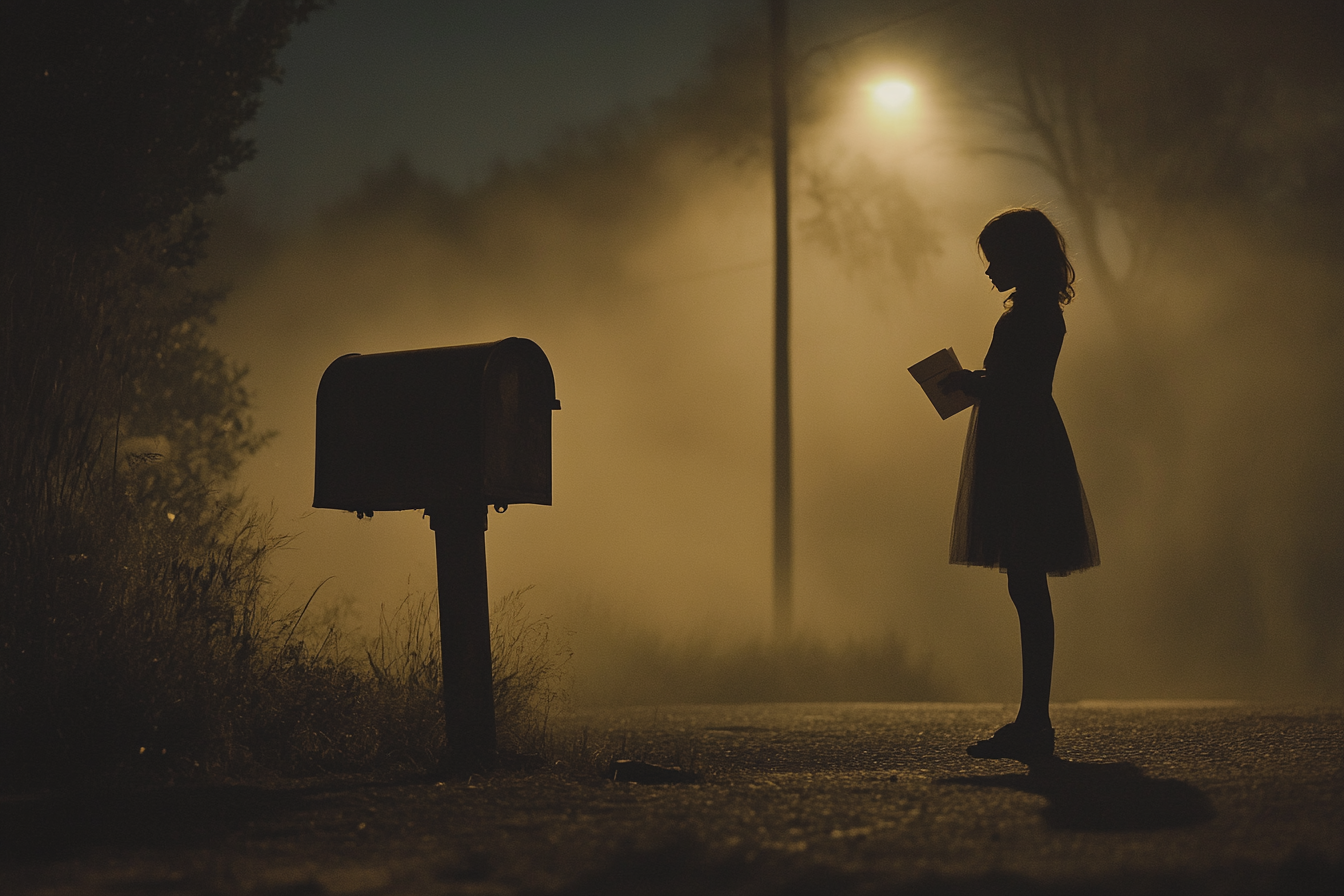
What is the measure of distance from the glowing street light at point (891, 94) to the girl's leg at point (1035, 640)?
9.15m

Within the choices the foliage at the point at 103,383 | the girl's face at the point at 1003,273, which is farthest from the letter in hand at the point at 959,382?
the foliage at the point at 103,383

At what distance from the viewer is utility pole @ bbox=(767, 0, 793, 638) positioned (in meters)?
11.7

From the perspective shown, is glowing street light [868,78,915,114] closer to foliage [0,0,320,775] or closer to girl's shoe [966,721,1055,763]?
foliage [0,0,320,775]

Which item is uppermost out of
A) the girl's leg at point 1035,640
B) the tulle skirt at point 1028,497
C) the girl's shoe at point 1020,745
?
the tulle skirt at point 1028,497

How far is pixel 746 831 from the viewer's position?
10.3 ft

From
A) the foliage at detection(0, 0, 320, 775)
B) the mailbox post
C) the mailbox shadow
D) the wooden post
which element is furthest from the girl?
the foliage at detection(0, 0, 320, 775)

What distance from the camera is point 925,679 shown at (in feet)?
35.2

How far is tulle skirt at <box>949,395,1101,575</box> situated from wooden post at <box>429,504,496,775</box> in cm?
170

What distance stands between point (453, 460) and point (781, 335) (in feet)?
27.5

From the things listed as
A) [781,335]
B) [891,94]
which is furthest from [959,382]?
[891,94]

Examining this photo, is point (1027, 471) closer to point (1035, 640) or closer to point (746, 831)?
point (1035, 640)

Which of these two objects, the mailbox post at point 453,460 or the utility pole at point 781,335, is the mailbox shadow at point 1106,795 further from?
the utility pole at point 781,335

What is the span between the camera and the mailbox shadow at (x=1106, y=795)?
3.17m

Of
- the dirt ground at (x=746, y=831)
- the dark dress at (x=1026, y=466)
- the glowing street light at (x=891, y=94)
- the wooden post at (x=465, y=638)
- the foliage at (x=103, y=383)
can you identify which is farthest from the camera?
the glowing street light at (x=891, y=94)
